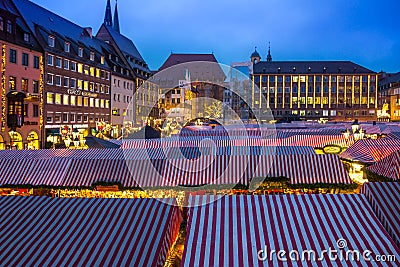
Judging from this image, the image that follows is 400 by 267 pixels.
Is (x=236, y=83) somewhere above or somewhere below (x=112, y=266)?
above

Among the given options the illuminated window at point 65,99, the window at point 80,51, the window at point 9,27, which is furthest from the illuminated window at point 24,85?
the window at point 80,51

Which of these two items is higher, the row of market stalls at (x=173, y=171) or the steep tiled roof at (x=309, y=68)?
the steep tiled roof at (x=309, y=68)

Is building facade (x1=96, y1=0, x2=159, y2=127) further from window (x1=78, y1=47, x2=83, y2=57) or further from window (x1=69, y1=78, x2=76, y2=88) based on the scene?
window (x1=69, y1=78, x2=76, y2=88)

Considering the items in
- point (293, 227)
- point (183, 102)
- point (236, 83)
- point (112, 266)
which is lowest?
point (112, 266)

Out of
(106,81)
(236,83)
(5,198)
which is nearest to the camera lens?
(5,198)

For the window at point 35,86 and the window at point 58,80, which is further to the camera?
the window at point 58,80

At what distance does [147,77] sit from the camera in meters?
81.1

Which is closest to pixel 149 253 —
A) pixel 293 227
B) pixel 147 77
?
pixel 293 227

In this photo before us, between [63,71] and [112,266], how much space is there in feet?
144

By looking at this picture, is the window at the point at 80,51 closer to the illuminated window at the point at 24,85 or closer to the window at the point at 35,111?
the window at the point at 35,111

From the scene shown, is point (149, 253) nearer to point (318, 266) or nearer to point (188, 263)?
point (188, 263)

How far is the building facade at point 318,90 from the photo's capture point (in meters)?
98.1

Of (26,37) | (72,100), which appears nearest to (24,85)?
(26,37)

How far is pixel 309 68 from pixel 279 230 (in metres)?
97.3
